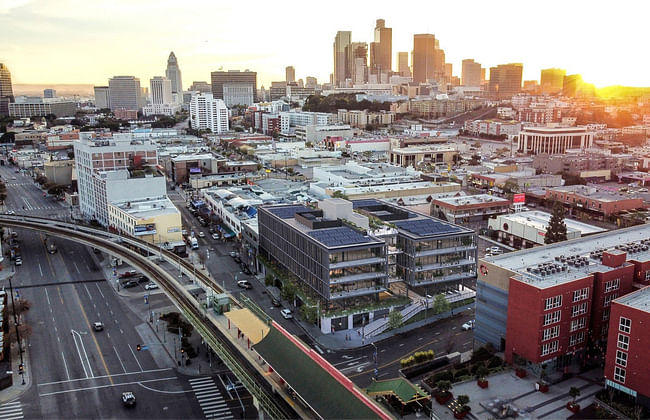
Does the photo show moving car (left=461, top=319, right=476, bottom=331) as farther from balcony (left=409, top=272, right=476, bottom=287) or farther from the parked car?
the parked car

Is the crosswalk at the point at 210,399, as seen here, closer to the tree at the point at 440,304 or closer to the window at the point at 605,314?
the tree at the point at 440,304

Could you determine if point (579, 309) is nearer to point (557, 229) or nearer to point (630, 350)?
point (630, 350)

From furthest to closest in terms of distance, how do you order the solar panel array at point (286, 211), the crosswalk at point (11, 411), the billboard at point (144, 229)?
the billboard at point (144, 229) < the solar panel array at point (286, 211) < the crosswalk at point (11, 411)

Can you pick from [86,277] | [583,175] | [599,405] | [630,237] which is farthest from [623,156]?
[86,277]

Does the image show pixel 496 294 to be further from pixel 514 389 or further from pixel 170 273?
pixel 170 273

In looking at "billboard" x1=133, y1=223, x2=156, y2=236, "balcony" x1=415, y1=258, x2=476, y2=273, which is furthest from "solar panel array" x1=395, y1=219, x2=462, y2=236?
"billboard" x1=133, y1=223, x2=156, y2=236

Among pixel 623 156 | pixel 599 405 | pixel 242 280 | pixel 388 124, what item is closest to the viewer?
pixel 599 405

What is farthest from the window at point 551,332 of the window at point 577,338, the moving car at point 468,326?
the moving car at point 468,326
